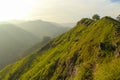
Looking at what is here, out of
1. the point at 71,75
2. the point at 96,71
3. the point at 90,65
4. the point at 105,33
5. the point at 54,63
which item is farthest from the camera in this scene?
the point at 54,63

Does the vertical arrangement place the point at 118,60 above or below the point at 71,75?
above

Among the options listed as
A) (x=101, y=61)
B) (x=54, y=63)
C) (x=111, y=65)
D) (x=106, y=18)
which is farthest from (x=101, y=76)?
(x=106, y=18)

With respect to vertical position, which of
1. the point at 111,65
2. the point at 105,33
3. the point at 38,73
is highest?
the point at 105,33

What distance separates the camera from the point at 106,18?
638 ft

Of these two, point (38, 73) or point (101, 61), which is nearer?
point (101, 61)

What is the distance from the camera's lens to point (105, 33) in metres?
160

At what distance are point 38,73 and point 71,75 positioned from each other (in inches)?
1861

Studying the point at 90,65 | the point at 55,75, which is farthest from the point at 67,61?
the point at 90,65

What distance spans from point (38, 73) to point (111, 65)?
8815cm

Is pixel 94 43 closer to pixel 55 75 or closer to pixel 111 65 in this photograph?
pixel 55 75

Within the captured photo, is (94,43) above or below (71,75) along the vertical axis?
above

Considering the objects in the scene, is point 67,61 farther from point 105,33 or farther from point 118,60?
point 118,60

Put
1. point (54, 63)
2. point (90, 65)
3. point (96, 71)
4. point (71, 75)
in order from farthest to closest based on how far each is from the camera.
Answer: point (54, 63), point (71, 75), point (90, 65), point (96, 71)

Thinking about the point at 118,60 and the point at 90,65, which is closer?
the point at 118,60
